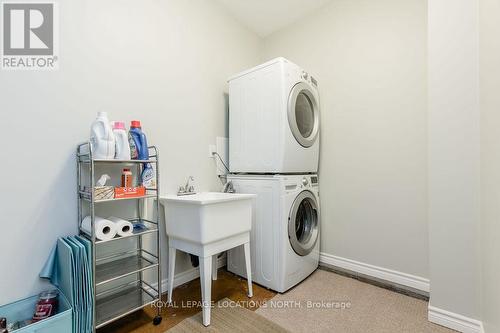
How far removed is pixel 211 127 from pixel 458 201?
1.83 metres

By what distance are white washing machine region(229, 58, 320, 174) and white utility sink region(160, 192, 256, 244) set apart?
1.39 feet

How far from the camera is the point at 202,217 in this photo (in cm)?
136

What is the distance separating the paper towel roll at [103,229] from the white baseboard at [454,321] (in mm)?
1934

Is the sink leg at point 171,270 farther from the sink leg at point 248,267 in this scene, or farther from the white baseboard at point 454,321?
the white baseboard at point 454,321

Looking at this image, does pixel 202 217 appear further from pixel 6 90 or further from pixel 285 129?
pixel 6 90

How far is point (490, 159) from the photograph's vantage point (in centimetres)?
102

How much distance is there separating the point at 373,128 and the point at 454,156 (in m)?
0.65

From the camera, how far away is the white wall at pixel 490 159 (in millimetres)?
917

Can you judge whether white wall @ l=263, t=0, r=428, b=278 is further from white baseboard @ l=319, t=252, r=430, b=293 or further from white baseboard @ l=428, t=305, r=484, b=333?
white baseboard @ l=428, t=305, r=484, b=333

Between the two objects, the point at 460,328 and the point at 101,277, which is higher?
the point at 101,277

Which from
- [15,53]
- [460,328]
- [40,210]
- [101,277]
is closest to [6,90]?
[15,53]

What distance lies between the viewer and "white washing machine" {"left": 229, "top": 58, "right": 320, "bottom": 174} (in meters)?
1.74

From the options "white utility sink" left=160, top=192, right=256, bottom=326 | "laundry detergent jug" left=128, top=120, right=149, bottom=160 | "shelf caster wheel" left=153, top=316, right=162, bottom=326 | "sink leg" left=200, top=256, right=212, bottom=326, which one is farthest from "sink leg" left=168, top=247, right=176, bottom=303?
"laundry detergent jug" left=128, top=120, right=149, bottom=160

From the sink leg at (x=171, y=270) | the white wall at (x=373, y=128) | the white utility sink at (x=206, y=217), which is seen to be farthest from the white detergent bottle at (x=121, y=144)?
the white wall at (x=373, y=128)
